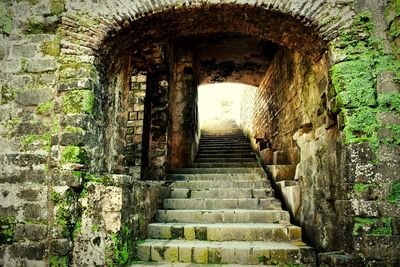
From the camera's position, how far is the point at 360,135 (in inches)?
105

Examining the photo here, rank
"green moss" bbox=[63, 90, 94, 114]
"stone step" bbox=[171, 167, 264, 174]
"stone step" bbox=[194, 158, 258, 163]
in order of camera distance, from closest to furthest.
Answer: "green moss" bbox=[63, 90, 94, 114]
"stone step" bbox=[171, 167, 264, 174]
"stone step" bbox=[194, 158, 258, 163]

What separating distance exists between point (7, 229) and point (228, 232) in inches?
96.4

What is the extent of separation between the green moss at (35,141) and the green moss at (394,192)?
3350mm

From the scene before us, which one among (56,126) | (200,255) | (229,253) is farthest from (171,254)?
(56,126)

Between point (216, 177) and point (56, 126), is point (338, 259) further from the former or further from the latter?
point (216, 177)

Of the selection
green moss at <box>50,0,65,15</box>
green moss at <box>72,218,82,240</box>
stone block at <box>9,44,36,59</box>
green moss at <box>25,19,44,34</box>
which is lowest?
green moss at <box>72,218,82,240</box>

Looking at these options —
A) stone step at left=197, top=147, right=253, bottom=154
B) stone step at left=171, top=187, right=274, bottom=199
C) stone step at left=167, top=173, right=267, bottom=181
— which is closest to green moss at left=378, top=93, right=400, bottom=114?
stone step at left=171, top=187, right=274, bottom=199

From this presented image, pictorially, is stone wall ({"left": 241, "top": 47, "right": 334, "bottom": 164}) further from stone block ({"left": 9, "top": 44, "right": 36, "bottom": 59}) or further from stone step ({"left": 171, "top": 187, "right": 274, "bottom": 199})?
stone block ({"left": 9, "top": 44, "right": 36, "bottom": 59})

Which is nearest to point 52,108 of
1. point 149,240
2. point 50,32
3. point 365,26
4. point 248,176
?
point 50,32

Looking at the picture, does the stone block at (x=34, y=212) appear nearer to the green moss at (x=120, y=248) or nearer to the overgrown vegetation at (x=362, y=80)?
the green moss at (x=120, y=248)

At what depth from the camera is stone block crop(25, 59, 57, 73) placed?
3037 mm

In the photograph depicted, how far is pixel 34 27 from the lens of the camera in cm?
312

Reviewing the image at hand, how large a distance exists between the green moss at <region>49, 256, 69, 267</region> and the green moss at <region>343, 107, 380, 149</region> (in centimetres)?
293

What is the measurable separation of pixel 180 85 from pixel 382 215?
5.61 meters
